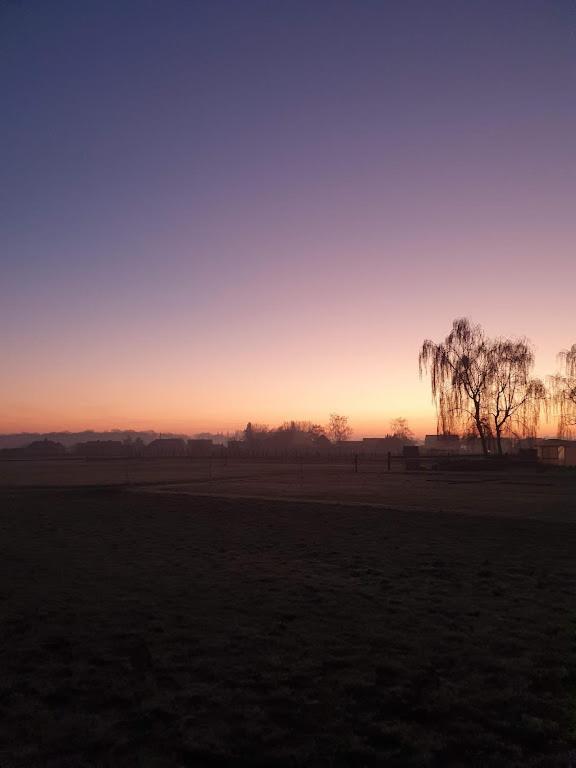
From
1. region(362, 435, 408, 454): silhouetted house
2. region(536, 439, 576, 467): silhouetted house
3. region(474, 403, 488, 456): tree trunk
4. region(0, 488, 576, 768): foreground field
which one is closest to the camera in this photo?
region(0, 488, 576, 768): foreground field

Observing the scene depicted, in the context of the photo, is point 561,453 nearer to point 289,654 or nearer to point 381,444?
point 289,654

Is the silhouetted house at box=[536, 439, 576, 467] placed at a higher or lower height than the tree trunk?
lower

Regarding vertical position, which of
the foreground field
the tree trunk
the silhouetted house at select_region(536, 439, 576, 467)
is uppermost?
the tree trunk

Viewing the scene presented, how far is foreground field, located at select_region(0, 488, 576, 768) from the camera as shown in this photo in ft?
14.3

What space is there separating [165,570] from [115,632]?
3.59m

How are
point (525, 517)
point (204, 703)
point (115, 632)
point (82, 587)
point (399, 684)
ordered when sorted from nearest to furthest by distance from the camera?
1. point (204, 703)
2. point (399, 684)
3. point (115, 632)
4. point (82, 587)
5. point (525, 517)

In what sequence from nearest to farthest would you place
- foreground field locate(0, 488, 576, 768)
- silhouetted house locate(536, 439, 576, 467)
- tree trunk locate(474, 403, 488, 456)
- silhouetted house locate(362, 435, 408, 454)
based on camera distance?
1. foreground field locate(0, 488, 576, 768)
2. tree trunk locate(474, 403, 488, 456)
3. silhouetted house locate(536, 439, 576, 467)
4. silhouetted house locate(362, 435, 408, 454)

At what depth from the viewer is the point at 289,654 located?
6219 mm

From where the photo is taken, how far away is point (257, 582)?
9594mm

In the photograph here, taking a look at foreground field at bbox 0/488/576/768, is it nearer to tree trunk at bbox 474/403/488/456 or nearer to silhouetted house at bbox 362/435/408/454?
tree trunk at bbox 474/403/488/456

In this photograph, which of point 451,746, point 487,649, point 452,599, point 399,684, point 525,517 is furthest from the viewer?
point 525,517

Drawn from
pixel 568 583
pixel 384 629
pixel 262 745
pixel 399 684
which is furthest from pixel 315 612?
pixel 568 583


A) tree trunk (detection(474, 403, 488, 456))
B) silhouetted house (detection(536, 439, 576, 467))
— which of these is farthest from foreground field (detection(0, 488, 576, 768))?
silhouetted house (detection(536, 439, 576, 467))

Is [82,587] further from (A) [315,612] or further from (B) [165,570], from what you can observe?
(A) [315,612]
